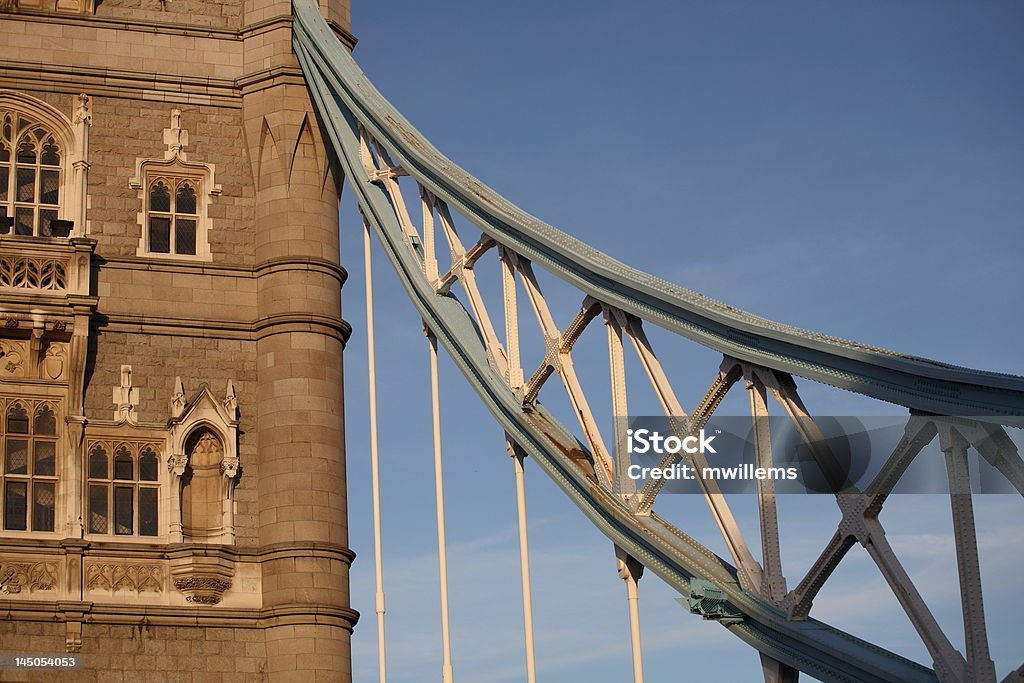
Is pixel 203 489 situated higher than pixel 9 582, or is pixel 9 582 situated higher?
pixel 203 489

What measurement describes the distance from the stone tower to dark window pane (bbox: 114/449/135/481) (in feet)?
0.07

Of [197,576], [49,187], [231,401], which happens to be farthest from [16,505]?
[49,187]

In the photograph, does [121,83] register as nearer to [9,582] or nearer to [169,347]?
[169,347]

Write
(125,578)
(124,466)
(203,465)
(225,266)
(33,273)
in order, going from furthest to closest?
1. (225,266)
2. (203,465)
3. (33,273)
4. (124,466)
5. (125,578)

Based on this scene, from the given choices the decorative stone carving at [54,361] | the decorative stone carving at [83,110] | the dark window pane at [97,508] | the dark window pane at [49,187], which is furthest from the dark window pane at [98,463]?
the decorative stone carving at [83,110]

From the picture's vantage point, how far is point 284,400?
21.8m

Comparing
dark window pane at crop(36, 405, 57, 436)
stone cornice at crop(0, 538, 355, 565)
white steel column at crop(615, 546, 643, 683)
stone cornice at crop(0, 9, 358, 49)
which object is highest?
stone cornice at crop(0, 9, 358, 49)

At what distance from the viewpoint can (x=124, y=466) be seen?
21406 mm

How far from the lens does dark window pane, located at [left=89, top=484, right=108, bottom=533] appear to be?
21.0m

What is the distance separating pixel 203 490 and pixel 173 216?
3.79 m

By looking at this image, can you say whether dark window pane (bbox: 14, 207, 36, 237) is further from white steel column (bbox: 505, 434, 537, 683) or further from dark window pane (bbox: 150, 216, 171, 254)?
white steel column (bbox: 505, 434, 537, 683)

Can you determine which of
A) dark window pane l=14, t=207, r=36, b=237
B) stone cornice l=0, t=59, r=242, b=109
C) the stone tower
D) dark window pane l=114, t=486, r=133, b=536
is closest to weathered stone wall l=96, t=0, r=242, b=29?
the stone tower

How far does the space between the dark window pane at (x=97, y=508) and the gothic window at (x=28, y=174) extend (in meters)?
3.44

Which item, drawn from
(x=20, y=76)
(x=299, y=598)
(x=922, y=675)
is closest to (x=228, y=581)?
(x=299, y=598)
